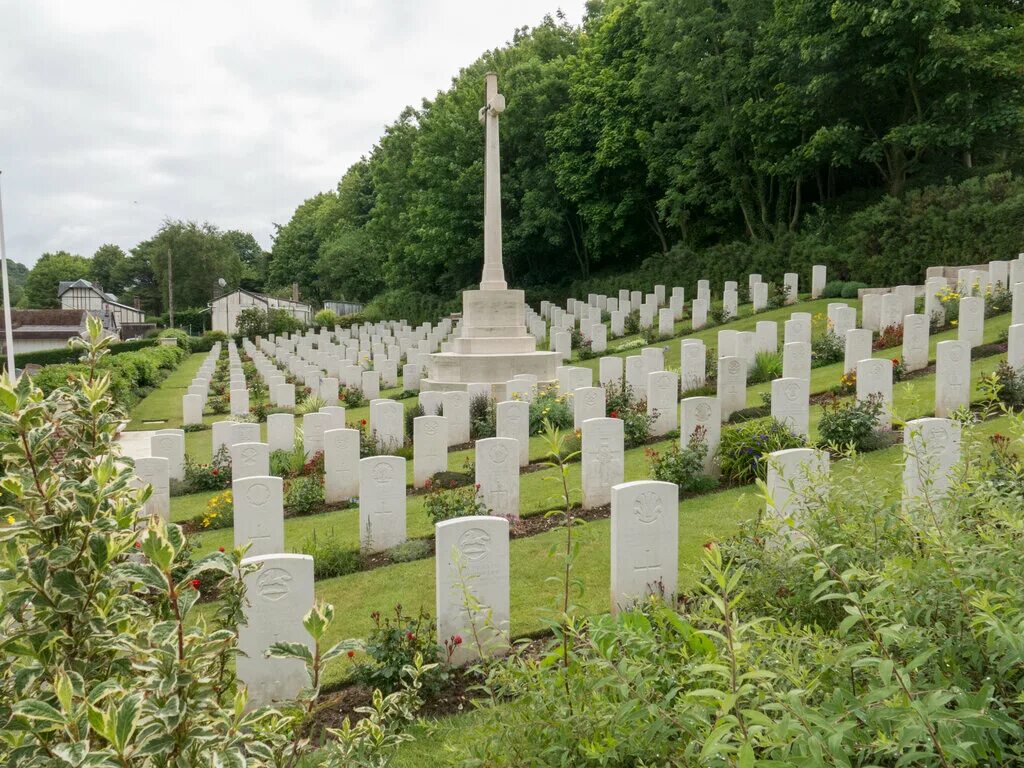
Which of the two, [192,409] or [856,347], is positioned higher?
[856,347]

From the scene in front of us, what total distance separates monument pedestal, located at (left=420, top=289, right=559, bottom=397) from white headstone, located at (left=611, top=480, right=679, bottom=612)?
1148cm

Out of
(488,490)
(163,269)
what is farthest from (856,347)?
(163,269)

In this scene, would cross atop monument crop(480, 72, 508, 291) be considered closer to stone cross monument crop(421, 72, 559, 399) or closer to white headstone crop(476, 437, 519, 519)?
stone cross monument crop(421, 72, 559, 399)

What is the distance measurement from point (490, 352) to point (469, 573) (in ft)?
43.1

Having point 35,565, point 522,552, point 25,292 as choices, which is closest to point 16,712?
point 35,565

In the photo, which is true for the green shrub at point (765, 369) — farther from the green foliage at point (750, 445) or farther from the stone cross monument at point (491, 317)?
the green foliage at point (750, 445)

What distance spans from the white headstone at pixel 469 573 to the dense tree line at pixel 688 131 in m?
22.8

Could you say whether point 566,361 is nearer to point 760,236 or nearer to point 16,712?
point 760,236

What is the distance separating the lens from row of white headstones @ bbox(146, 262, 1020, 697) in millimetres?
4746

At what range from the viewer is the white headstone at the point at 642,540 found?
17.6 feet

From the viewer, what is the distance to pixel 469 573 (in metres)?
5.10

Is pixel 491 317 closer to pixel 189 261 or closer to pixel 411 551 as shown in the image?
pixel 411 551

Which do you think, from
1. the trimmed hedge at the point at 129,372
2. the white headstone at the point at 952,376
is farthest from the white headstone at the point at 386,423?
the white headstone at the point at 952,376

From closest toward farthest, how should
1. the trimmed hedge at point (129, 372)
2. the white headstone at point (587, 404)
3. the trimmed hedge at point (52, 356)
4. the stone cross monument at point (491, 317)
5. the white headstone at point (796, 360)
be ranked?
the white headstone at point (587, 404)
the white headstone at point (796, 360)
the trimmed hedge at point (129, 372)
the stone cross monument at point (491, 317)
the trimmed hedge at point (52, 356)
